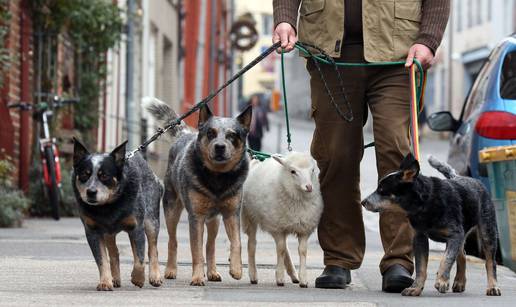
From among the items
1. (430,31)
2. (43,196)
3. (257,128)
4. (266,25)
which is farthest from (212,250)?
(266,25)

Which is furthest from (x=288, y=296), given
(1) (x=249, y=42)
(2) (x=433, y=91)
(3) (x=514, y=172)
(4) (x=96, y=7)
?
(2) (x=433, y=91)

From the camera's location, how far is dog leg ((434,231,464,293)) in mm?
7098

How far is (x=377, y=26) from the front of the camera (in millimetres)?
7621

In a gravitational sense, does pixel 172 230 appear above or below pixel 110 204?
below

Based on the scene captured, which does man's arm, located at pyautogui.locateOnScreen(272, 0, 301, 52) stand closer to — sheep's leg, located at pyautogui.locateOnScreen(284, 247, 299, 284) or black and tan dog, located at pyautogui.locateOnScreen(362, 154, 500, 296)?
black and tan dog, located at pyautogui.locateOnScreen(362, 154, 500, 296)

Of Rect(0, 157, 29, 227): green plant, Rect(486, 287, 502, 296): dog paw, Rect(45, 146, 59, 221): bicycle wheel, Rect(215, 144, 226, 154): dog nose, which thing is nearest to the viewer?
Rect(486, 287, 502, 296): dog paw

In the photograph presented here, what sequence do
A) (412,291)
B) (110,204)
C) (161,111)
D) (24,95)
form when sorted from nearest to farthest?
(412,291)
(110,204)
(161,111)
(24,95)

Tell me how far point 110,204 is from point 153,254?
0.63 m

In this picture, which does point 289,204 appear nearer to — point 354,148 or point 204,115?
point 354,148

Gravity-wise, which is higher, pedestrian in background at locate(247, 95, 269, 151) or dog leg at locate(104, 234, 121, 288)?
pedestrian in background at locate(247, 95, 269, 151)

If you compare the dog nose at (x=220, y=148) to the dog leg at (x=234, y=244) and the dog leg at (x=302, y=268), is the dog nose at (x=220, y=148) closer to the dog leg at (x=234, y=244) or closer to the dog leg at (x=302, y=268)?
the dog leg at (x=234, y=244)

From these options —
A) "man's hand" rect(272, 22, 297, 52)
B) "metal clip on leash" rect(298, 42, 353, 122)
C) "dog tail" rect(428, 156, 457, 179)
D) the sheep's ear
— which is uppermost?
"man's hand" rect(272, 22, 297, 52)

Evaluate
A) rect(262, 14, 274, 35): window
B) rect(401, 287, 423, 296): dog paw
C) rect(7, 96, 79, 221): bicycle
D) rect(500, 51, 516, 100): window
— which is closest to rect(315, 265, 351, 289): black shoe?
rect(401, 287, 423, 296): dog paw

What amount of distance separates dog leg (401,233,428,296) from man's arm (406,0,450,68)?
1006 mm
